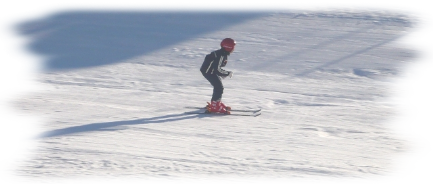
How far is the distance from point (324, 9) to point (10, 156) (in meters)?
10.5

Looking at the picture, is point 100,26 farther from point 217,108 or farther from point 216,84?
point 217,108

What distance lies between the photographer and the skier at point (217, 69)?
8.32m

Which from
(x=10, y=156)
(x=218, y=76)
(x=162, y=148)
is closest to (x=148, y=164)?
(x=162, y=148)

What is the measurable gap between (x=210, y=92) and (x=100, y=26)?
5329mm

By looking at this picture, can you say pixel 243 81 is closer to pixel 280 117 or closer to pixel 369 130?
pixel 280 117

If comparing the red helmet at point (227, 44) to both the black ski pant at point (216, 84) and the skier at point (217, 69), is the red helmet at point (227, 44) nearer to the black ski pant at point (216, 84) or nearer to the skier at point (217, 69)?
the skier at point (217, 69)

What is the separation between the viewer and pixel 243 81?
10805 mm

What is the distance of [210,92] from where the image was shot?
33.1 feet

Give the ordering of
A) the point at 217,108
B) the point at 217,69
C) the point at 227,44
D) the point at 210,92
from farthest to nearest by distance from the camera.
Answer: the point at 210,92 < the point at 217,108 < the point at 217,69 < the point at 227,44

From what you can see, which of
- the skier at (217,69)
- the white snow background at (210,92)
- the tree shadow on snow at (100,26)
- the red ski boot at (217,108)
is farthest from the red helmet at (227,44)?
the tree shadow on snow at (100,26)

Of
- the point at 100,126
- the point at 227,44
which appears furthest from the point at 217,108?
the point at 100,126

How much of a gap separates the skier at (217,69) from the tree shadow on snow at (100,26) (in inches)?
157

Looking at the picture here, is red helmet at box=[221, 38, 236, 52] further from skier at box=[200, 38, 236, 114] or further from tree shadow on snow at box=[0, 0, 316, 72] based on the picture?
tree shadow on snow at box=[0, 0, 316, 72]

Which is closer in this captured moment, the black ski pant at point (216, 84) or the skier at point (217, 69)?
the skier at point (217, 69)
